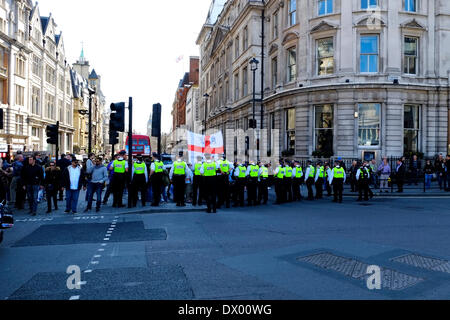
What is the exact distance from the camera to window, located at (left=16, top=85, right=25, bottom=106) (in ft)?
151

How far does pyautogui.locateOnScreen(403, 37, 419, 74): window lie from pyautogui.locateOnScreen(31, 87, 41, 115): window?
4503cm

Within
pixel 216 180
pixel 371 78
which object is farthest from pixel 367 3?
pixel 216 180

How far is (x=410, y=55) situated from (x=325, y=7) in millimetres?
6428

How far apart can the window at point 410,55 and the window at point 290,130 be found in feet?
26.0

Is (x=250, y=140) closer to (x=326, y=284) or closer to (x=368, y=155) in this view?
(x=368, y=155)

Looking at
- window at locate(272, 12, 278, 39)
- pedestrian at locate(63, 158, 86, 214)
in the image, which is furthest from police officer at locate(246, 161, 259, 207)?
window at locate(272, 12, 278, 39)

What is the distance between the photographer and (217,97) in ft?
165

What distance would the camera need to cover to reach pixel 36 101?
52.4 metres

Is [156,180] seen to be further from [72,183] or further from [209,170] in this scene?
[72,183]

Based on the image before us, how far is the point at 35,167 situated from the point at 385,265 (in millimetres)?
10942

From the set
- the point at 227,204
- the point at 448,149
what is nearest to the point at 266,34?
the point at 448,149

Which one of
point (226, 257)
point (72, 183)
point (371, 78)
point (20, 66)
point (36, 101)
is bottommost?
point (226, 257)

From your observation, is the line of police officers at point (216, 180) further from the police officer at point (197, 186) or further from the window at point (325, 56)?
the window at point (325, 56)

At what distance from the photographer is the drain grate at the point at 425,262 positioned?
234 inches
